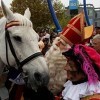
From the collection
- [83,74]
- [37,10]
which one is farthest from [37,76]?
[37,10]

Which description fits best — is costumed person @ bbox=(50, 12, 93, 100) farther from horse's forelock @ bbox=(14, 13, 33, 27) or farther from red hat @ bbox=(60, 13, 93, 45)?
horse's forelock @ bbox=(14, 13, 33, 27)

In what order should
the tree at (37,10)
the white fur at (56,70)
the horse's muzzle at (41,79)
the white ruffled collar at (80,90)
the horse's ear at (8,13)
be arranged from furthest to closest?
the tree at (37,10)
the white fur at (56,70)
the horse's ear at (8,13)
the horse's muzzle at (41,79)
the white ruffled collar at (80,90)

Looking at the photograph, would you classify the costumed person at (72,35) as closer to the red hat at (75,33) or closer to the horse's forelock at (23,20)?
the red hat at (75,33)

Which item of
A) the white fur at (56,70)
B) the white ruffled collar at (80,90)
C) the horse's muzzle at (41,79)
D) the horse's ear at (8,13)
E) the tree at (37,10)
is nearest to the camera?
the white ruffled collar at (80,90)

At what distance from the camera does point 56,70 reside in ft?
15.7

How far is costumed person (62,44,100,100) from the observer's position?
3.74 m

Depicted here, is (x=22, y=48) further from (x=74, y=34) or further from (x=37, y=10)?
(x=37, y=10)

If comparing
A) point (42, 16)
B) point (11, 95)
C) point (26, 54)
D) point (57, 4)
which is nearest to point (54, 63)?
point (26, 54)

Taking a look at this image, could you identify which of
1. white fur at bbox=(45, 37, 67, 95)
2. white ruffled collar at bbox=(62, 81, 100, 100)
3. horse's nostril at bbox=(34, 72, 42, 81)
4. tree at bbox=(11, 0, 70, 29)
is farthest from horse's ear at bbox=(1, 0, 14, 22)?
tree at bbox=(11, 0, 70, 29)

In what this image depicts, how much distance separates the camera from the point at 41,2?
40062 mm

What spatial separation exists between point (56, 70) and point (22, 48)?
0.58 metres

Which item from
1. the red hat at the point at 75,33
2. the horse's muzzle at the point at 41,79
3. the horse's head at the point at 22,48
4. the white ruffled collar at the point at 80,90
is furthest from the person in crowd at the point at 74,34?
the white ruffled collar at the point at 80,90

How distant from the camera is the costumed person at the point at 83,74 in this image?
3.74 meters

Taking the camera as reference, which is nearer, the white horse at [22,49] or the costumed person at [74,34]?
the white horse at [22,49]
